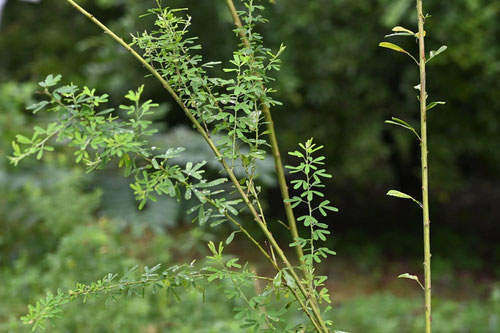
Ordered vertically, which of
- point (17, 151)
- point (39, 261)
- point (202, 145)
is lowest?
point (39, 261)

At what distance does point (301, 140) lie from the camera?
4.42 metres

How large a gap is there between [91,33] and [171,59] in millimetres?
4533

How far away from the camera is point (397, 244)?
19.1ft

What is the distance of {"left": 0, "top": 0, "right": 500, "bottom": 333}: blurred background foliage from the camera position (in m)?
2.69

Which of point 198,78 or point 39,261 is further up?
point 198,78

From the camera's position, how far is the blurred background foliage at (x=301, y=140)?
8.81 feet

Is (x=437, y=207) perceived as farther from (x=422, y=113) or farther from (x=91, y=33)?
(x=422, y=113)

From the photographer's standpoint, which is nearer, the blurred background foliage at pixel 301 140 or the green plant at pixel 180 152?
the green plant at pixel 180 152

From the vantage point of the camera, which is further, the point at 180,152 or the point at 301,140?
the point at 301,140

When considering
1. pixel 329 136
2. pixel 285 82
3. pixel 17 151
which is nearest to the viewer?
pixel 17 151

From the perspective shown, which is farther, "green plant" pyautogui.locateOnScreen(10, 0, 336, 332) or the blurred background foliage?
the blurred background foliage

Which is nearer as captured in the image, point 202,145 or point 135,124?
point 135,124

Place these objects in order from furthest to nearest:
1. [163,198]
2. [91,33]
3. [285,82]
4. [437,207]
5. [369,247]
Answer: [437,207] → [369,247] → [91,33] → [285,82] → [163,198]

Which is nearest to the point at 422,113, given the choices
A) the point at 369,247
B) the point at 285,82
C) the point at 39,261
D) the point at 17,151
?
the point at 17,151
